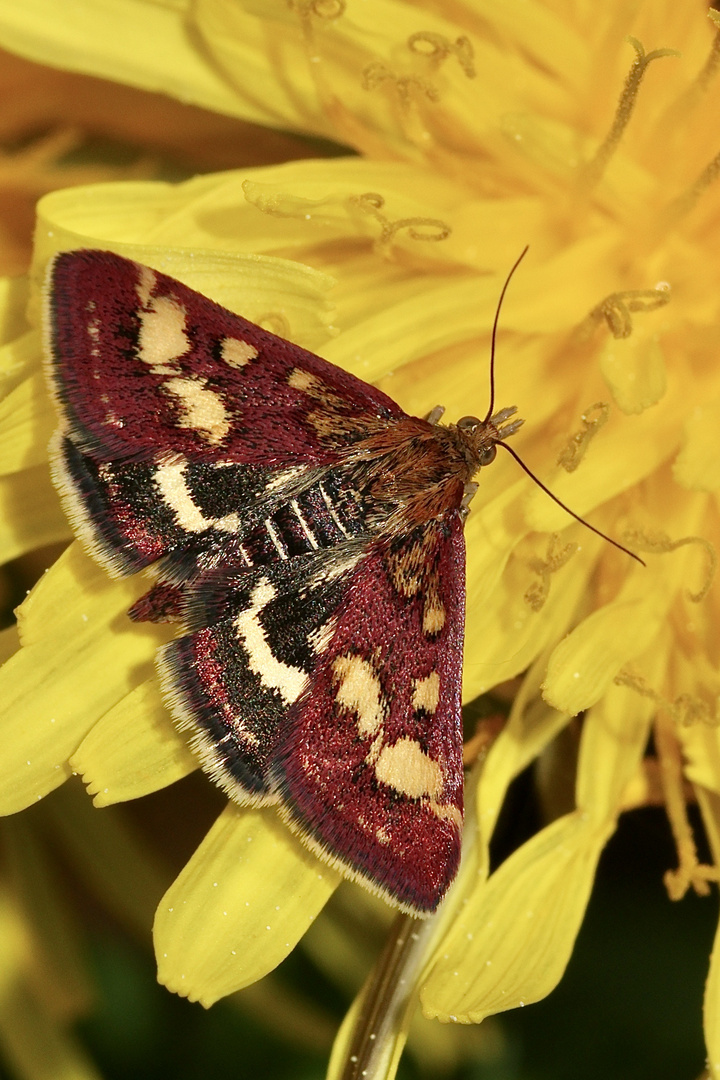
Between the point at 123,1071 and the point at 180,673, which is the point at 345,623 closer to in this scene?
the point at 180,673

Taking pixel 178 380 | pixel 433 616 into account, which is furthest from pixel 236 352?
pixel 433 616

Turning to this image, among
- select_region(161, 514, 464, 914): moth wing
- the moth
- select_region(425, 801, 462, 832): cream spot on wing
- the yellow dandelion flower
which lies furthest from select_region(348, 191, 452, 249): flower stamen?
select_region(425, 801, 462, 832): cream spot on wing

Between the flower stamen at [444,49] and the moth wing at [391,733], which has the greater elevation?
the flower stamen at [444,49]

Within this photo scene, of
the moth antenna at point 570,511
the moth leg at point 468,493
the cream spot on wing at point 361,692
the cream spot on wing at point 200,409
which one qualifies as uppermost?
the moth antenna at point 570,511

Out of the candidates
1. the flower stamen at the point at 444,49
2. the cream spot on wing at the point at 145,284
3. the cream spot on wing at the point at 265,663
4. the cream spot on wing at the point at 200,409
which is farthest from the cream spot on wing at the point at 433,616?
the flower stamen at the point at 444,49

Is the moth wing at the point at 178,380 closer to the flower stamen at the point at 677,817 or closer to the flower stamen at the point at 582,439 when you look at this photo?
the flower stamen at the point at 582,439

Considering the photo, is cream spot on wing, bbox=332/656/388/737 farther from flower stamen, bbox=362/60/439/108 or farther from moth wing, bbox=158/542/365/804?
flower stamen, bbox=362/60/439/108

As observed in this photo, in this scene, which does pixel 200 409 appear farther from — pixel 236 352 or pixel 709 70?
pixel 709 70
